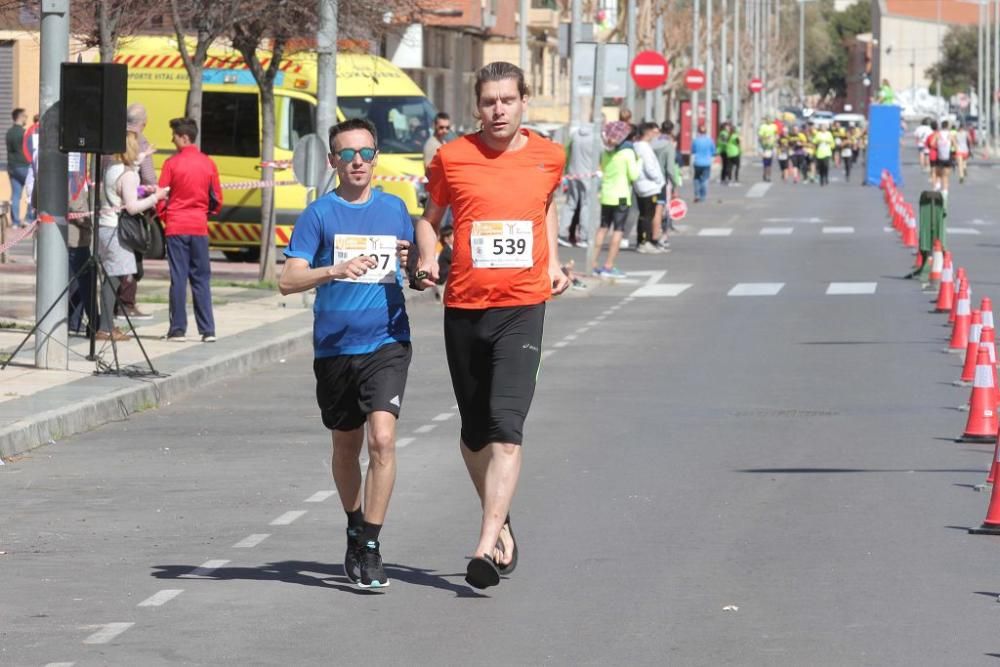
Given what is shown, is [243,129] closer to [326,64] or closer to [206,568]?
[326,64]

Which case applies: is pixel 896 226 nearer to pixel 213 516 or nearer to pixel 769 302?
pixel 769 302

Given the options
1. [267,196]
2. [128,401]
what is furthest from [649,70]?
[128,401]

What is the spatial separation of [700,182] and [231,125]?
88.6 ft

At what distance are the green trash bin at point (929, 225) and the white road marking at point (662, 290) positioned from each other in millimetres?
2950

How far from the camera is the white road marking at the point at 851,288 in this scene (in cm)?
2636

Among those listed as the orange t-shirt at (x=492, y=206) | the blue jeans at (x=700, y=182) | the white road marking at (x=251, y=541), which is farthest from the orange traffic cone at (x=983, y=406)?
the blue jeans at (x=700, y=182)

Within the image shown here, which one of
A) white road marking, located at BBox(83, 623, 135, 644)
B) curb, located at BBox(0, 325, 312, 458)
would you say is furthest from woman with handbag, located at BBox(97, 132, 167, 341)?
white road marking, located at BBox(83, 623, 135, 644)

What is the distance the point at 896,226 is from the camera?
137 ft

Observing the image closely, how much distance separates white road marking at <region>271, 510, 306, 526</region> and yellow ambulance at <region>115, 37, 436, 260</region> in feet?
59.5

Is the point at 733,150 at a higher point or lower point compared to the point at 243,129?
higher

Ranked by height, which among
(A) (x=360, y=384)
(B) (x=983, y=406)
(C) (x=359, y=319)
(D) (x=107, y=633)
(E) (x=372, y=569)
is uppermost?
(C) (x=359, y=319)

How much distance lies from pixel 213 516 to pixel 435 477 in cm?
165

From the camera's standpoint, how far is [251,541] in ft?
32.5

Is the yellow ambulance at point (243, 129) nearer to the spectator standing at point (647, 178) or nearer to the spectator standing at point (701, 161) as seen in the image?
the spectator standing at point (647, 178)
